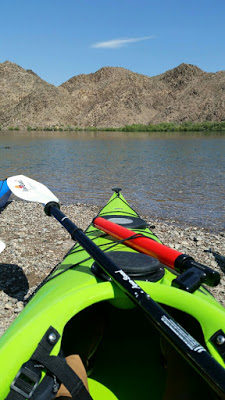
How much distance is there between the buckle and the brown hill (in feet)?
201

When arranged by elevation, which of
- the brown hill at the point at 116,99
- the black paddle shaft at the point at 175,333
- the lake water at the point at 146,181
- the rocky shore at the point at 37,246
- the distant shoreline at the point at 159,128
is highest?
the brown hill at the point at 116,99

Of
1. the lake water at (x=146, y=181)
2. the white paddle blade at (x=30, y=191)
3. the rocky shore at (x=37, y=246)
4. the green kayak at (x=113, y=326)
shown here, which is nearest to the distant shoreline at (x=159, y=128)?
the lake water at (x=146, y=181)

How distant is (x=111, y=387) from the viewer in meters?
1.97

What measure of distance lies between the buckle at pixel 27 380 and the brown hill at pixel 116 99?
61.4 m

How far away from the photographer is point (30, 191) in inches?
A: 199

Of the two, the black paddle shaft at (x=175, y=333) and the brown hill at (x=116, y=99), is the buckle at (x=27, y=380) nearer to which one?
the black paddle shaft at (x=175, y=333)

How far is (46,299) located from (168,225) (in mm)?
4723

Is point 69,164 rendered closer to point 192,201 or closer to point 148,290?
point 192,201

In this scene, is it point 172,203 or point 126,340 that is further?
point 172,203

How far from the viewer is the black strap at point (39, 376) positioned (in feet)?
4.29

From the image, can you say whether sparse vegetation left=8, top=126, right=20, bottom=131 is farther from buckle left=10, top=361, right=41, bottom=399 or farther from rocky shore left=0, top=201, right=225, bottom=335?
buckle left=10, top=361, right=41, bottom=399

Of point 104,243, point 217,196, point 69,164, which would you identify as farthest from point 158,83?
point 104,243

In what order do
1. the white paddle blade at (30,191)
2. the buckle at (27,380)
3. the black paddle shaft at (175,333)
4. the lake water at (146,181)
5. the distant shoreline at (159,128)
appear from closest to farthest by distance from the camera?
the black paddle shaft at (175,333)
the buckle at (27,380)
the white paddle blade at (30,191)
the lake water at (146,181)
the distant shoreline at (159,128)

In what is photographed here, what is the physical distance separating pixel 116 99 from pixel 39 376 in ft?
242
